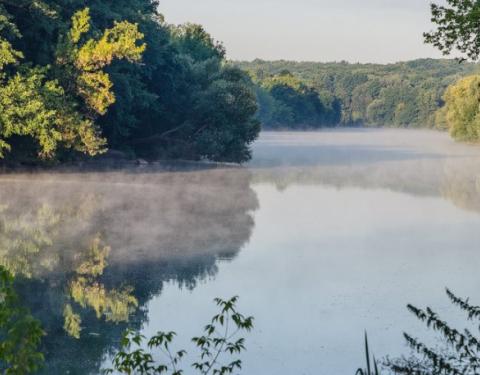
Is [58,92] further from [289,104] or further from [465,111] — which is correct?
[289,104]

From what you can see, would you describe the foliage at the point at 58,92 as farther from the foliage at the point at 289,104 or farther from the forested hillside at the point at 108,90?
the foliage at the point at 289,104

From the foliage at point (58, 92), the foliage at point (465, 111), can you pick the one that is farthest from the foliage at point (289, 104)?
the foliage at point (58, 92)

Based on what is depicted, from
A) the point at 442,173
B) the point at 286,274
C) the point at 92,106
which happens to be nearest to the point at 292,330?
the point at 286,274

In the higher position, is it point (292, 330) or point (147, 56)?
point (147, 56)

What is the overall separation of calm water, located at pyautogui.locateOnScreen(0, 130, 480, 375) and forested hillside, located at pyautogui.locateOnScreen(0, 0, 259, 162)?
2.52 m

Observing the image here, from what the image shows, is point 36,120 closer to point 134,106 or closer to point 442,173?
point 134,106

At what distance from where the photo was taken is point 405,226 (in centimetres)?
2730

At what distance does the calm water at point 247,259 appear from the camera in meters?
13.7

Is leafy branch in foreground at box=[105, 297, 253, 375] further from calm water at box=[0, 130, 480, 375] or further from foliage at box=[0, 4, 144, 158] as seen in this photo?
foliage at box=[0, 4, 144, 158]

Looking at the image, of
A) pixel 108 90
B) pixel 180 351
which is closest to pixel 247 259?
pixel 180 351

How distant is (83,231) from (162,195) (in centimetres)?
986

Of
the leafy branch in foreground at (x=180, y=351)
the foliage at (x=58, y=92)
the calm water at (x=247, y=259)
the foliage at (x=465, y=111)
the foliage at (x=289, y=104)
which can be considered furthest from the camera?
the foliage at (x=289, y=104)

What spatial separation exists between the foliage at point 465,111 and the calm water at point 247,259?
47588 mm

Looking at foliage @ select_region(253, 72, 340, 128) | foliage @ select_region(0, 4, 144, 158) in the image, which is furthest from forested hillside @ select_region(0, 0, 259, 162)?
foliage @ select_region(253, 72, 340, 128)
